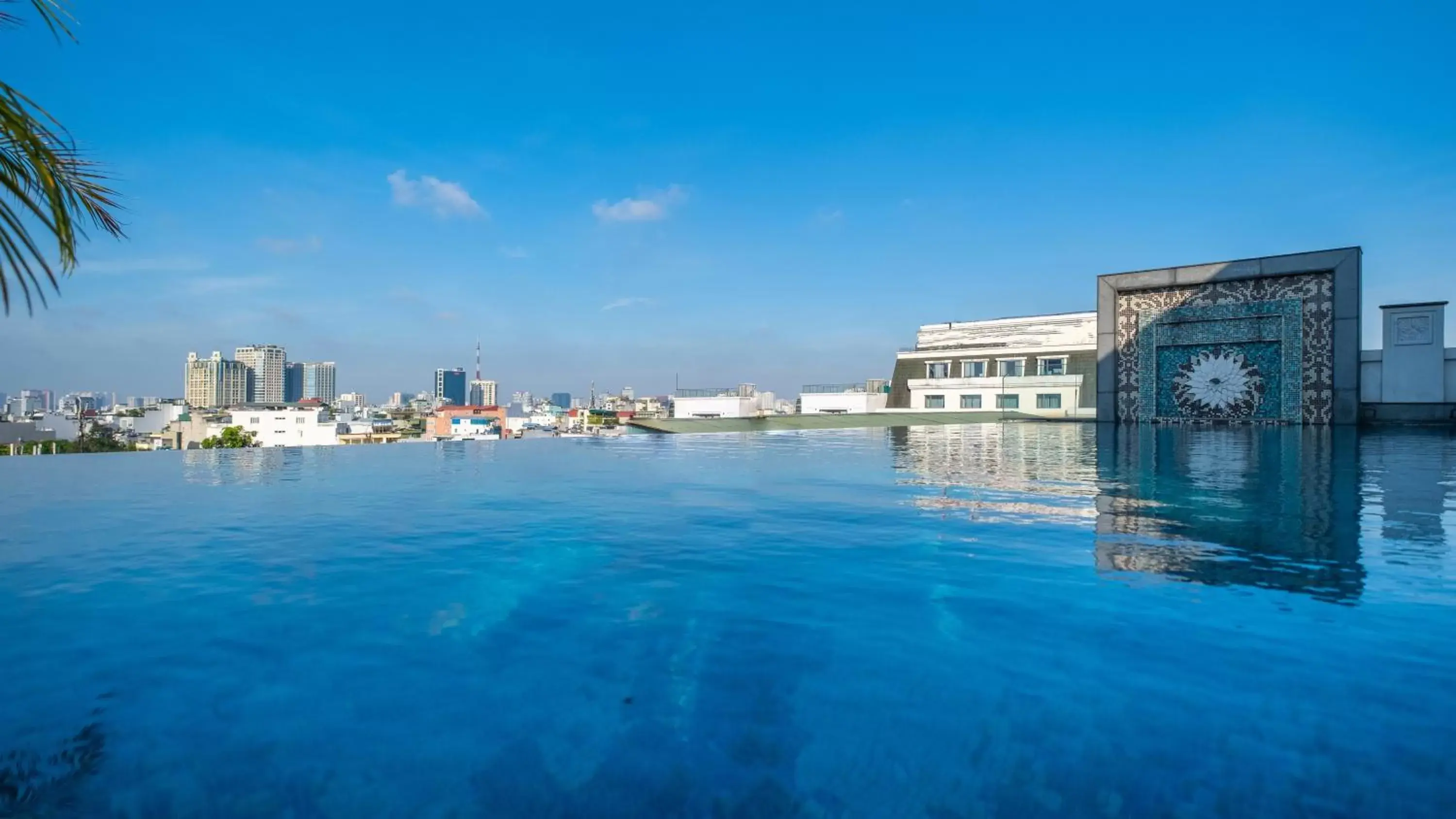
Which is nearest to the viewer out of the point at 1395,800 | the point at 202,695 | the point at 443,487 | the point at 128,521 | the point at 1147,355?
the point at 1395,800

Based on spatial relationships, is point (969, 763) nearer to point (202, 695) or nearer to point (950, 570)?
point (950, 570)

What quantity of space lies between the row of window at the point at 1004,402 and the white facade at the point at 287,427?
108 ft

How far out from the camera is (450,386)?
180 metres

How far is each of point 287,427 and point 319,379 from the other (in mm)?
116119

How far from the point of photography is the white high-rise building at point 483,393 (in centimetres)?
16450

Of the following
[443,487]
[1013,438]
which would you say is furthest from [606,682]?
[1013,438]

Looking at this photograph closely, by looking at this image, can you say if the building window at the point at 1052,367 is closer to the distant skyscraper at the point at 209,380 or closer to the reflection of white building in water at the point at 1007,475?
the reflection of white building in water at the point at 1007,475

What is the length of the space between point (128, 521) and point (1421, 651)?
8.55 meters

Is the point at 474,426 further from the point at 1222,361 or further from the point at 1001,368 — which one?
the point at 1222,361

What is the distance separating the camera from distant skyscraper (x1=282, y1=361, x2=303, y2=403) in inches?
4840

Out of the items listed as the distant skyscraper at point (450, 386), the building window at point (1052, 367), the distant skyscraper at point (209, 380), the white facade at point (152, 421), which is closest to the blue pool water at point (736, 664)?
the building window at point (1052, 367)

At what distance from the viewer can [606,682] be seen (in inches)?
108

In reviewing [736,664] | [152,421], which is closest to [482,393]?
[152,421]

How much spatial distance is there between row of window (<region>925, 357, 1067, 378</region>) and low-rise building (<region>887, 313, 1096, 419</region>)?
33 millimetres
